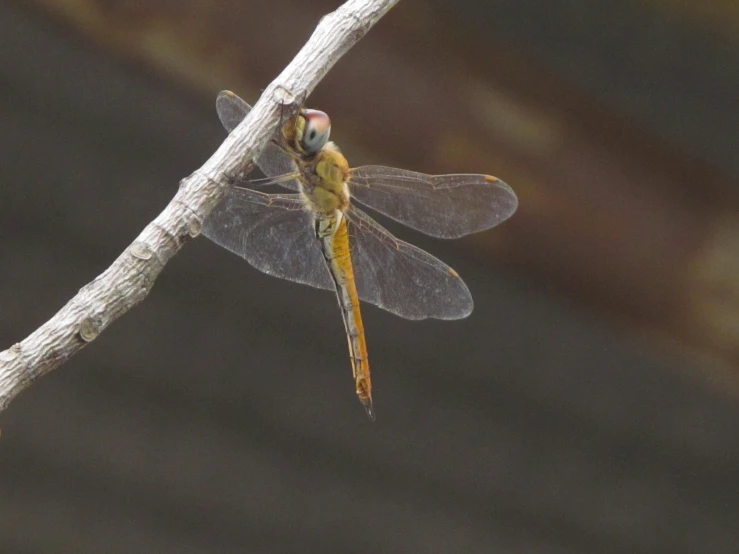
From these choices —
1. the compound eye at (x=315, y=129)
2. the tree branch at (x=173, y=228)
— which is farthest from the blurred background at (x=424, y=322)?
the tree branch at (x=173, y=228)

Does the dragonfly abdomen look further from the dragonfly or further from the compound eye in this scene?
the compound eye

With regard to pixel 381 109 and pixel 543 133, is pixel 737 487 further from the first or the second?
pixel 381 109

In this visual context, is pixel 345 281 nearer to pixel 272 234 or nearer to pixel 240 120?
pixel 272 234

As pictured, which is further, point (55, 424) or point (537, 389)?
point (537, 389)

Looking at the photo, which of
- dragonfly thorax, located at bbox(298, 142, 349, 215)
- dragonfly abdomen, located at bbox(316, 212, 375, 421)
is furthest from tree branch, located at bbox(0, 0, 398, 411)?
dragonfly abdomen, located at bbox(316, 212, 375, 421)

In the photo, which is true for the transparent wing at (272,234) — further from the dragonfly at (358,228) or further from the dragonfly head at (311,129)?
the dragonfly head at (311,129)

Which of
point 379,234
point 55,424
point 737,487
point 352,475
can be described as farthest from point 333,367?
point 737,487

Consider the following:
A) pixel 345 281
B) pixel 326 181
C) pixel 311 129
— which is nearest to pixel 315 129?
pixel 311 129
